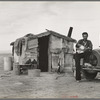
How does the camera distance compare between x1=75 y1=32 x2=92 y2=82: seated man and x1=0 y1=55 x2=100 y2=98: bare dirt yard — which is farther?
x1=75 y1=32 x2=92 y2=82: seated man

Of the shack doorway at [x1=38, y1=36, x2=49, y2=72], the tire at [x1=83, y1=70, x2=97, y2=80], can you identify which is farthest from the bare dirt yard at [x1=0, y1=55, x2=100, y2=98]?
the shack doorway at [x1=38, y1=36, x2=49, y2=72]

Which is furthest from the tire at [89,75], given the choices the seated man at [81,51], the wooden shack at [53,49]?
the wooden shack at [53,49]

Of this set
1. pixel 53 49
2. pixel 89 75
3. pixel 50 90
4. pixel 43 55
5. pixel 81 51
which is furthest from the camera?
pixel 43 55

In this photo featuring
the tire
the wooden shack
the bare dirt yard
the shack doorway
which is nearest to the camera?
the bare dirt yard

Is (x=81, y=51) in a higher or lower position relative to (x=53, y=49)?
lower

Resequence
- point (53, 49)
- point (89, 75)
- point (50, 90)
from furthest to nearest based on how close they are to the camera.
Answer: point (53, 49), point (89, 75), point (50, 90)

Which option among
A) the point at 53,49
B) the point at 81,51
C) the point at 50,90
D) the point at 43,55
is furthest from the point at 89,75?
the point at 43,55

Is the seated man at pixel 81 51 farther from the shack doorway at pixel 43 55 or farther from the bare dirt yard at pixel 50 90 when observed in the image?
the shack doorway at pixel 43 55

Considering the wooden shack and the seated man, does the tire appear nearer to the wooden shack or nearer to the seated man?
the seated man

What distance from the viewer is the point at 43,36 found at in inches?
794

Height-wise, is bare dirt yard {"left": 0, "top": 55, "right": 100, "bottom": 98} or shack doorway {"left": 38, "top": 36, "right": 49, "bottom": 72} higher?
shack doorway {"left": 38, "top": 36, "right": 49, "bottom": 72}

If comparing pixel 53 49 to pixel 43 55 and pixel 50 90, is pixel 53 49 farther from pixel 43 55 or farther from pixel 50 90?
pixel 50 90

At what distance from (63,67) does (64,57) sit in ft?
2.46

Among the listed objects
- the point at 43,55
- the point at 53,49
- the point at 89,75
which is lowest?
the point at 89,75
